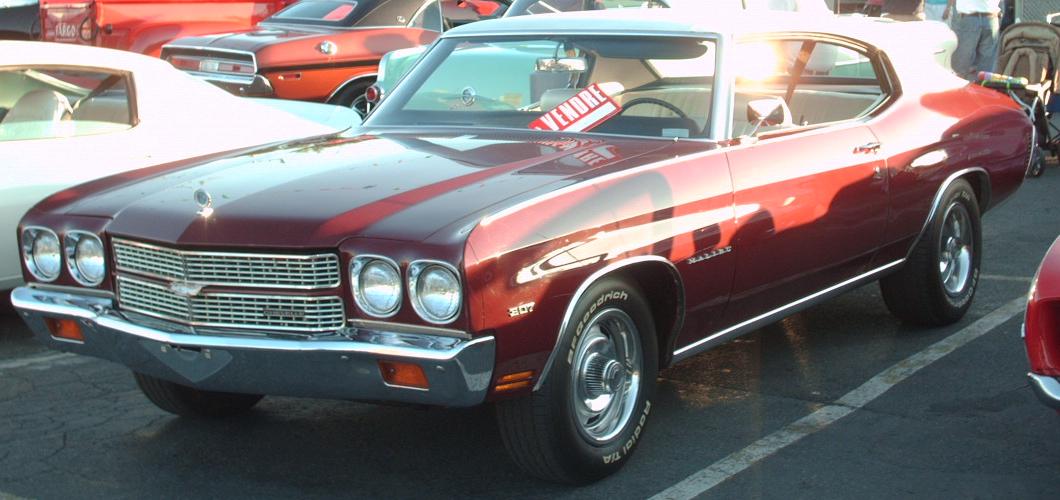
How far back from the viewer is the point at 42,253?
4.66 m

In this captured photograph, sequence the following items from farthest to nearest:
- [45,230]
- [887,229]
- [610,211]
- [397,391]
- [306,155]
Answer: [887,229] < [306,155] < [45,230] < [610,211] < [397,391]

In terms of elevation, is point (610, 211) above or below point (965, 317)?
above

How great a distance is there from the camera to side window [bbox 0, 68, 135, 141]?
690 cm

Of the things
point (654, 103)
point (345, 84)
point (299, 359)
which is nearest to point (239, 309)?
point (299, 359)

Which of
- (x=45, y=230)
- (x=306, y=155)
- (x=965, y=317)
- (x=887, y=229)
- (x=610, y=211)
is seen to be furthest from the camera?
(x=965, y=317)

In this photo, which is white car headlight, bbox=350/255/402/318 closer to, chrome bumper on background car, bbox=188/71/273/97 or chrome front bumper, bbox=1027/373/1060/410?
chrome front bumper, bbox=1027/373/1060/410

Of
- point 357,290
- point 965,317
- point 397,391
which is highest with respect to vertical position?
point 357,290

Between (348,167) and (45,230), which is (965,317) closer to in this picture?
(348,167)

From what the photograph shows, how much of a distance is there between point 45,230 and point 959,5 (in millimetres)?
11194

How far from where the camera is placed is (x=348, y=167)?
472 cm

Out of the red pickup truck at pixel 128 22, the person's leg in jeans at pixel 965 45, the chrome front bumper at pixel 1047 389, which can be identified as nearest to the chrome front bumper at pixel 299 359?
the chrome front bumper at pixel 1047 389

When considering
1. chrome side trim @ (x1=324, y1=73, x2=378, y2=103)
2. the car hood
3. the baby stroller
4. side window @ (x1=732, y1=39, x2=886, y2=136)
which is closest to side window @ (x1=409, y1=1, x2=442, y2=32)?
chrome side trim @ (x1=324, y1=73, x2=378, y2=103)

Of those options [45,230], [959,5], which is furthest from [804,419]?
[959,5]

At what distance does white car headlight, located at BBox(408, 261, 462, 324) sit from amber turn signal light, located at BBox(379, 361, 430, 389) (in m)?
0.14
